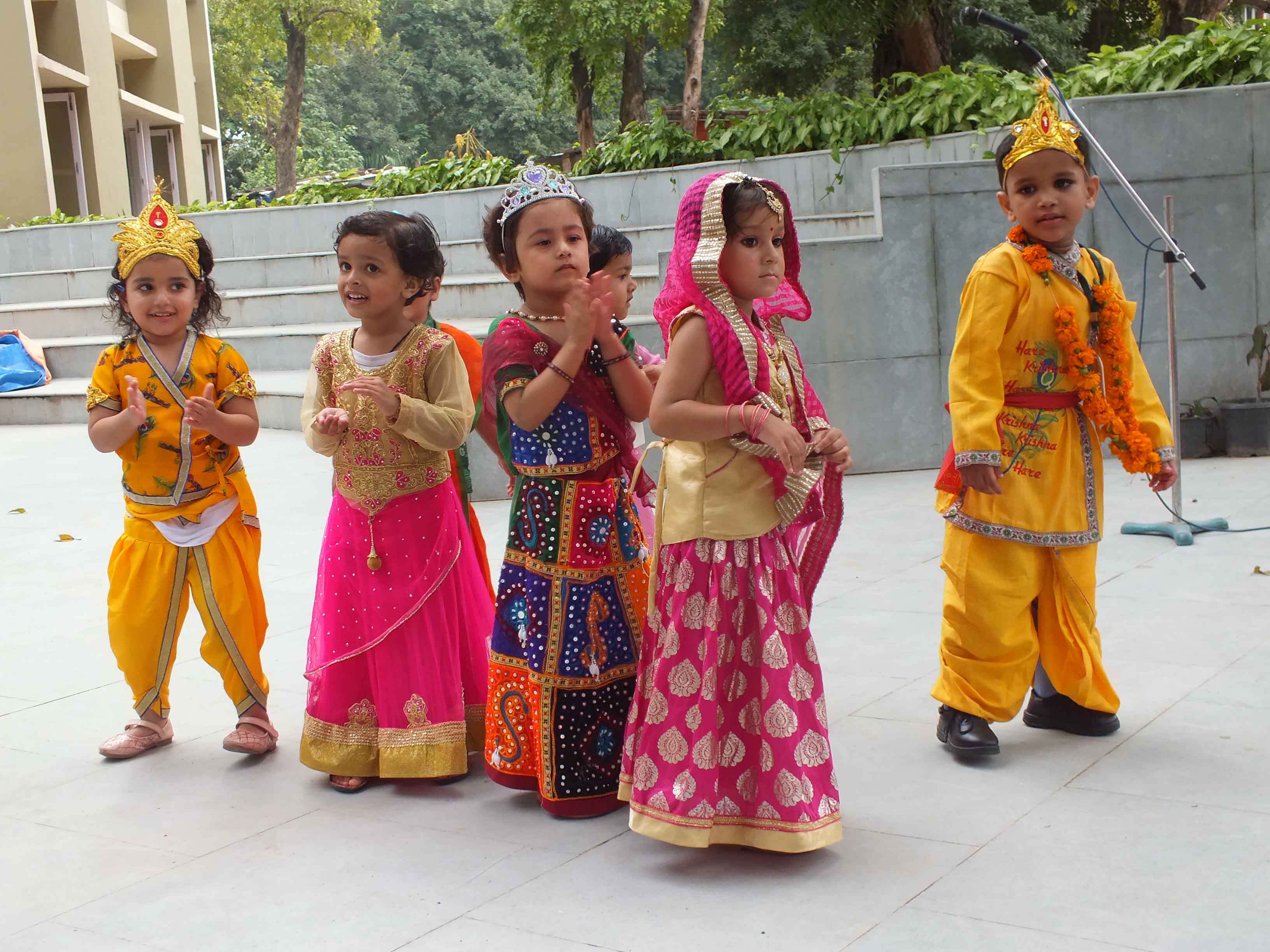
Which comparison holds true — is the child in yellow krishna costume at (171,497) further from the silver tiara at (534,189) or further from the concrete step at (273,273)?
the concrete step at (273,273)

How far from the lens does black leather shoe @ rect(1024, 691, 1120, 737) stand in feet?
12.7

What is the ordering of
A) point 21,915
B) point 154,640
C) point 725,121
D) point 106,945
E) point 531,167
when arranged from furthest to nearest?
point 725,121 < point 154,640 < point 531,167 < point 21,915 < point 106,945

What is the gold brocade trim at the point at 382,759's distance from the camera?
12.3 ft

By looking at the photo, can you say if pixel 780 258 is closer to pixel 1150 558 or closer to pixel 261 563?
pixel 1150 558

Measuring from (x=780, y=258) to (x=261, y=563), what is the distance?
4500mm

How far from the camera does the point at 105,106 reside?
26781 mm

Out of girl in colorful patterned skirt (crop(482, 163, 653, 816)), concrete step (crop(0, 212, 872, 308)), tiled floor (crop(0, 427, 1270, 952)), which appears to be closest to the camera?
tiled floor (crop(0, 427, 1270, 952))

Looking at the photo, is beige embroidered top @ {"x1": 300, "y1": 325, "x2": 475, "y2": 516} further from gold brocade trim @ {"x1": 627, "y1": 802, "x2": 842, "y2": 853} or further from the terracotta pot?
the terracotta pot

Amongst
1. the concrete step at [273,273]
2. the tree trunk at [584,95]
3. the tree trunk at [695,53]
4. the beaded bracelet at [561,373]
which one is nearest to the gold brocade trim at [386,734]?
the beaded bracelet at [561,373]

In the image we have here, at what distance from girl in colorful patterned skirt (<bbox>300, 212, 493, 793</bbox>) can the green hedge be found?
266 inches

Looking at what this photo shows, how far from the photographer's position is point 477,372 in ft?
13.9

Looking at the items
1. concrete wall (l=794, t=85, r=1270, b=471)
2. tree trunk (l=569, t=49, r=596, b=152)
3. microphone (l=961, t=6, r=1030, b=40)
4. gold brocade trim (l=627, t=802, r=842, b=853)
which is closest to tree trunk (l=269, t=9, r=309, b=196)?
tree trunk (l=569, t=49, r=596, b=152)

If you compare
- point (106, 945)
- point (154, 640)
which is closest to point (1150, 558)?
point (154, 640)

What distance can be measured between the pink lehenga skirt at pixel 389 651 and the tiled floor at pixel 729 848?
0.44 ft
